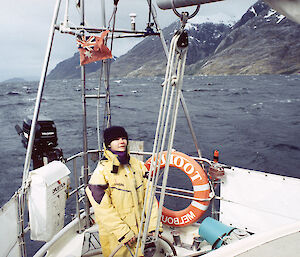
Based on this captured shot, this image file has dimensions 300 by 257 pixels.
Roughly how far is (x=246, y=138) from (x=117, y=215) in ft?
52.3

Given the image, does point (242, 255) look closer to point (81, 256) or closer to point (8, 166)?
point (81, 256)

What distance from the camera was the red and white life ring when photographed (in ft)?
11.8

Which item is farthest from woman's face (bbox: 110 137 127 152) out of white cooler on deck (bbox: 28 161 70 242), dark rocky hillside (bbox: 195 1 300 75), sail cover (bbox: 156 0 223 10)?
dark rocky hillside (bbox: 195 1 300 75)

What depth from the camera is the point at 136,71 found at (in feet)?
653

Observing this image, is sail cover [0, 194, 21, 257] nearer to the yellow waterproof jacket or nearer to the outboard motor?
the yellow waterproof jacket

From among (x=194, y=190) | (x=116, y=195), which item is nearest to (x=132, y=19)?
(x=116, y=195)

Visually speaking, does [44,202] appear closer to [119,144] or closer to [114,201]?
[114,201]

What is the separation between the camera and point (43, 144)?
12.0 ft

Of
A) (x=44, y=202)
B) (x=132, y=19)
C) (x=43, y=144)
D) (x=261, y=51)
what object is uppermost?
(x=261, y=51)

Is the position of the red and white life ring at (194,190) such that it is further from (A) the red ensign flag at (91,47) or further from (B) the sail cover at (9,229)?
(B) the sail cover at (9,229)

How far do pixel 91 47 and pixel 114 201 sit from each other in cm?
158

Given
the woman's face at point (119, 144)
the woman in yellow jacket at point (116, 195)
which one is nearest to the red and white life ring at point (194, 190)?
the woman in yellow jacket at point (116, 195)

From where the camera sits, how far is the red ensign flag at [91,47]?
2715mm

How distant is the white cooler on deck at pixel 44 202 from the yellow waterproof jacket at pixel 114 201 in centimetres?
40
